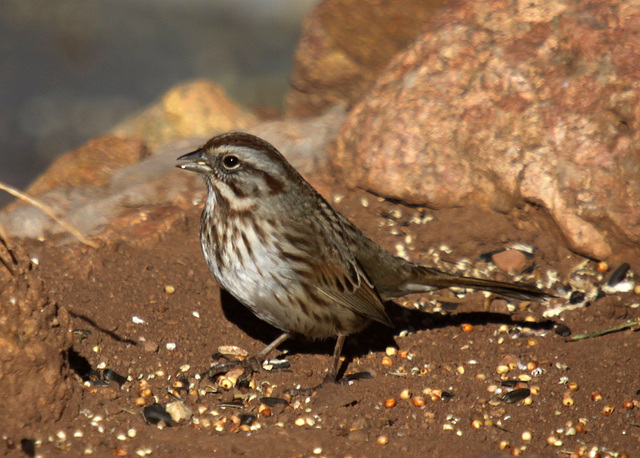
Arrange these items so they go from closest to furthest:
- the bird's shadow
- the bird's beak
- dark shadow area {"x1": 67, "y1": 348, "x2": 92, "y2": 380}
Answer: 1. dark shadow area {"x1": 67, "y1": 348, "x2": 92, "y2": 380}
2. the bird's beak
3. the bird's shadow

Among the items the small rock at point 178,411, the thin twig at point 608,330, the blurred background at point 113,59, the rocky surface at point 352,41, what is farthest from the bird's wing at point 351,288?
the blurred background at point 113,59

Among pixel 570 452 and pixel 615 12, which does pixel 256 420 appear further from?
pixel 615 12

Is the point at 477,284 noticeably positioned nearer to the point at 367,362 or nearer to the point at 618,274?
the point at 367,362

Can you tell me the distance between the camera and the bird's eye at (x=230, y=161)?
15.7ft

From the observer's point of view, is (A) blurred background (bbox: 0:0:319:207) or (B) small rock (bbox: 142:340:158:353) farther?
(A) blurred background (bbox: 0:0:319:207)

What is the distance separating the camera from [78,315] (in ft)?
16.7

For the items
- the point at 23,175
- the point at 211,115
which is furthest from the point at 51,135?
the point at 211,115

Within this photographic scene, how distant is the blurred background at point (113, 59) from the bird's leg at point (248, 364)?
631 centimetres

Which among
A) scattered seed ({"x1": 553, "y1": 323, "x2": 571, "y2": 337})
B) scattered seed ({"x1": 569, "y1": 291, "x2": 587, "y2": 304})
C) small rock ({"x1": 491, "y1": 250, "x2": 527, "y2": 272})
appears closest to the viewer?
scattered seed ({"x1": 553, "y1": 323, "x2": 571, "y2": 337})

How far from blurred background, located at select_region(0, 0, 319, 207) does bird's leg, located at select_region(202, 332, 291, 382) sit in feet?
20.7

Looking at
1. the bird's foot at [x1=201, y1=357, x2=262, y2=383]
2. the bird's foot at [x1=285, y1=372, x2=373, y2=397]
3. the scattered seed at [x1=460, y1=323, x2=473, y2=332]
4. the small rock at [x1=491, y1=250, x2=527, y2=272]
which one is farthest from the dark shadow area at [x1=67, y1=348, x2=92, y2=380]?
the small rock at [x1=491, y1=250, x2=527, y2=272]

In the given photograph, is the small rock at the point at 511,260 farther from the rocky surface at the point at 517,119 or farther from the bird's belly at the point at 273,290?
the bird's belly at the point at 273,290

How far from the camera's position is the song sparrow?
469 cm

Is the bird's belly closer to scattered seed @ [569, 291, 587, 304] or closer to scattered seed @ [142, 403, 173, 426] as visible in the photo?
scattered seed @ [142, 403, 173, 426]
